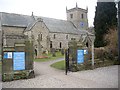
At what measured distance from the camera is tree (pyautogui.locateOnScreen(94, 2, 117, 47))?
2694 cm

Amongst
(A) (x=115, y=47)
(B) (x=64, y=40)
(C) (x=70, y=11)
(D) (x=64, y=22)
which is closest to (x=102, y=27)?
(A) (x=115, y=47)

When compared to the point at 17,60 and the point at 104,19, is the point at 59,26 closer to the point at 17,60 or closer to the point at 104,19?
the point at 104,19

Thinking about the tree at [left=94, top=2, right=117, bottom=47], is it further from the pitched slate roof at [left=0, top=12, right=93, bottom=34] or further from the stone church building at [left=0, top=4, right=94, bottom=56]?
the pitched slate roof at [left=0, top=12, right=93, bottom=34]

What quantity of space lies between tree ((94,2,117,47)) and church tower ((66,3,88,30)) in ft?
104

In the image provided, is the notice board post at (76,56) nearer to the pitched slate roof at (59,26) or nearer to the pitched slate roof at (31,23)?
the pitched slate roof at (31,23)

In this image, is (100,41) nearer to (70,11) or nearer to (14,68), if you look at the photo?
(14,68)

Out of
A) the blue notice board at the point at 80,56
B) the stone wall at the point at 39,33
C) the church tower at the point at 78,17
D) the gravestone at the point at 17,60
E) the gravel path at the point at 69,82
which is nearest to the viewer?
the gravel path at the point at 69,82

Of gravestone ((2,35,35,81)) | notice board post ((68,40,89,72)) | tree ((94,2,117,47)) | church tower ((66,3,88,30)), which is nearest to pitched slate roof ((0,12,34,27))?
church tower ((66,3,88,30))

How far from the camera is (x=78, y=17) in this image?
61375 millimetres

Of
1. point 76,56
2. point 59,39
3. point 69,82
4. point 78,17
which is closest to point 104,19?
point 76,56

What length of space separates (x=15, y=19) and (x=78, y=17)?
85.7 ft

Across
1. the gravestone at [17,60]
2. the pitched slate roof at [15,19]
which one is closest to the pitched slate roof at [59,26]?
the pitched slate roof at [15,19]

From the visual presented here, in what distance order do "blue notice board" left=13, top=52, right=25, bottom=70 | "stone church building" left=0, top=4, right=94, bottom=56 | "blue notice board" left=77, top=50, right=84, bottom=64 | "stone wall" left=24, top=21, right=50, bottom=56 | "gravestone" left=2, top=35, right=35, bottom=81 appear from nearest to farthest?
1. "gravestone" left=2, top=35, right=35, bottom=81
2. "blue notice board" left=13, top=52, right=25, bottom=70
3. "blue notice board" left=77, top=50, right=84, bottom=64
4. "stone church building" left=0, top=4, right=94, bottom=56
5. "stone wall" left=24, top=21, right=50, bottom=56

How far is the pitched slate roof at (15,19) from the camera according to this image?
135ft
